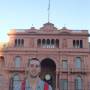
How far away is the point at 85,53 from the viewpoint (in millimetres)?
42688

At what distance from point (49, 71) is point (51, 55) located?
8.46 ft

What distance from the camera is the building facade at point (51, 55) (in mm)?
41906

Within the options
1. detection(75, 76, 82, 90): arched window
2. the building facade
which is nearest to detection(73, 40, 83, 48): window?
the building facade

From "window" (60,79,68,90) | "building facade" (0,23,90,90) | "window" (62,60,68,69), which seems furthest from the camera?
"window" (62,60,68,69)

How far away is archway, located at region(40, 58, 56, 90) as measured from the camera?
43.1 meters

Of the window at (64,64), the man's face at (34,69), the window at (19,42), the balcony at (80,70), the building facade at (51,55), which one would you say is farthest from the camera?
the window at (19,42)

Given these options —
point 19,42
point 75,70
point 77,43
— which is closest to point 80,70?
point 75,70

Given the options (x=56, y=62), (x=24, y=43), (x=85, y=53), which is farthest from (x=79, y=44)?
(x=24, y=43)

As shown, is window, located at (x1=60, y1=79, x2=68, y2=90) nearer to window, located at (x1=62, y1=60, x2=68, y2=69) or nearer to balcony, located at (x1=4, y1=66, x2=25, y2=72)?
window, located at (x1=62, y1=60, x2=68, y2=69)

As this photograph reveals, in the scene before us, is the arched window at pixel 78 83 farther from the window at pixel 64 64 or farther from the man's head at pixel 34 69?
the man's head at pixel 34 69

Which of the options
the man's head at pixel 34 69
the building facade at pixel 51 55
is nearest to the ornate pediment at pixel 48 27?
the building facade at pixel 51 55

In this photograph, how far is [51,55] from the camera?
1686 inches

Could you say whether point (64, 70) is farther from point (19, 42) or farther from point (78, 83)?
point (19, 42)

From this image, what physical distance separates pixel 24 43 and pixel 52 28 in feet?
15.6
